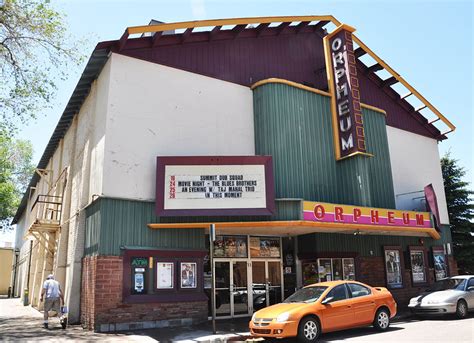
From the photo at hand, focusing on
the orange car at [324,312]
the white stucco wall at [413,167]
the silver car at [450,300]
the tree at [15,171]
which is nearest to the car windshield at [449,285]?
the silver car at [450,300]

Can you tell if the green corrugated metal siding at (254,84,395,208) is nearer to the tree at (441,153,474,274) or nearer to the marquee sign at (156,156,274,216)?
the marquee sign at (156,156,274,216)

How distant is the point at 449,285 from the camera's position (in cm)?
1457

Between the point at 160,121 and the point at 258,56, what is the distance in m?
6.05

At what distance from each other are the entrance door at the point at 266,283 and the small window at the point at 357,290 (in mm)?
5308

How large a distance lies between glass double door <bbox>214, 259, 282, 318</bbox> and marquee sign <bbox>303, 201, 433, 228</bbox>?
3751 mm

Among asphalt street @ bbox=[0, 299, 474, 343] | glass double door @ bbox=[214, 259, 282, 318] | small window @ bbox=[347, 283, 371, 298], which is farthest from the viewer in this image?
glass double door @ bbox=[214, 259, 282, 318]

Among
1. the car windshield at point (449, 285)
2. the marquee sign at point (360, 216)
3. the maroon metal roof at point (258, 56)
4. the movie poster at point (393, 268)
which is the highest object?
the maroon metal roof at point (258, 56)

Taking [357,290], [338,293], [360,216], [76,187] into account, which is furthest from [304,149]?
[76,187]

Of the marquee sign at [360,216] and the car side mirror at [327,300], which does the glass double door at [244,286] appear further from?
the car side mirror at [327,300]

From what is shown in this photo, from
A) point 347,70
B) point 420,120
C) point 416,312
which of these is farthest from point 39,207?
point 420,120

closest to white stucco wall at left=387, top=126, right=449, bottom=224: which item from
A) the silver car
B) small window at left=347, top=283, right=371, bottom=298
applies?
the silver car

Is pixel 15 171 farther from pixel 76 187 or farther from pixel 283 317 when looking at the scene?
pixel 283 317

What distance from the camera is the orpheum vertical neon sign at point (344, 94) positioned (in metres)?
16.7

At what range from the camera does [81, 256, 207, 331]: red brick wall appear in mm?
12266
